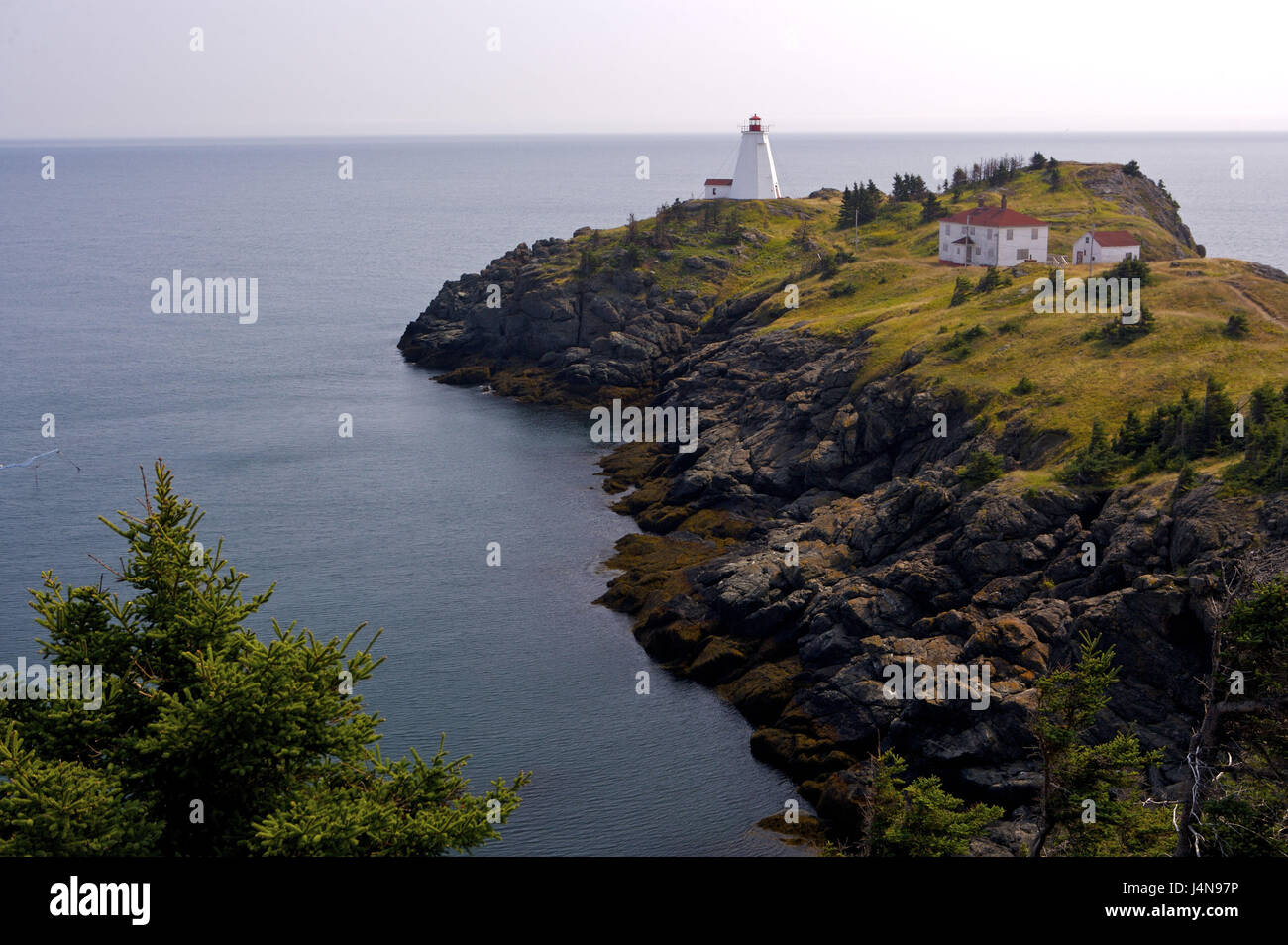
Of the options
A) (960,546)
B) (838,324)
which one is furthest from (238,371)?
(960,546)

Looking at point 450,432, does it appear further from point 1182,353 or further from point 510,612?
point 1182,353

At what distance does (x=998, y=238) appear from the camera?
100 m

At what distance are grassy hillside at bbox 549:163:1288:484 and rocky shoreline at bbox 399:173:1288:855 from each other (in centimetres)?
258

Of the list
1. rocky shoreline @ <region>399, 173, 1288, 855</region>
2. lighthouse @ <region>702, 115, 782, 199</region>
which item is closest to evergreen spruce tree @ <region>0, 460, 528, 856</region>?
rocky shoreline @ <region>399, 173, 1288, 855</region>

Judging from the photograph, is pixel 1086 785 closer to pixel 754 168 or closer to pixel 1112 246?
pixel 1112 246

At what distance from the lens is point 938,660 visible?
48.5 meters

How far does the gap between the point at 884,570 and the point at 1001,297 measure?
36.9 m

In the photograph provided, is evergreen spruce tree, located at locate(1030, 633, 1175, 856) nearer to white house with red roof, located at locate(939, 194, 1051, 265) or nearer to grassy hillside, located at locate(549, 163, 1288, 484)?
grassy hillside, located at locate(549, 163, 1288, 484)

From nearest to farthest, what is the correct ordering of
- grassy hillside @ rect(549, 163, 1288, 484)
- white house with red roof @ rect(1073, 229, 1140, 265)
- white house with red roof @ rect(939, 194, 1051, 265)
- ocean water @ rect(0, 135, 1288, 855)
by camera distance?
1. ocean water @ rect(0, 135, 1288, 855)
2. grassy hillside @ rect(549, 163, 1288, 484)
3. white house with red roof @ rect(1073, 229, 1140, 265)
4. white house with red roof @ rect(939, 194, 1051, 265)

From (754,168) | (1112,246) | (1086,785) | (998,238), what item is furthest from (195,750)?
(754,168)

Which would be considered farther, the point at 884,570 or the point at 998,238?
the point at 998,238

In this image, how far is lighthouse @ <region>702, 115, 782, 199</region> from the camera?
148 m

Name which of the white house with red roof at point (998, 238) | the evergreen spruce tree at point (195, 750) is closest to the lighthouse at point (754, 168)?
the white house with red roof at point (998, 238)

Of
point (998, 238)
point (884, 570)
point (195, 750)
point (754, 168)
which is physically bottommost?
point (884, 570)
